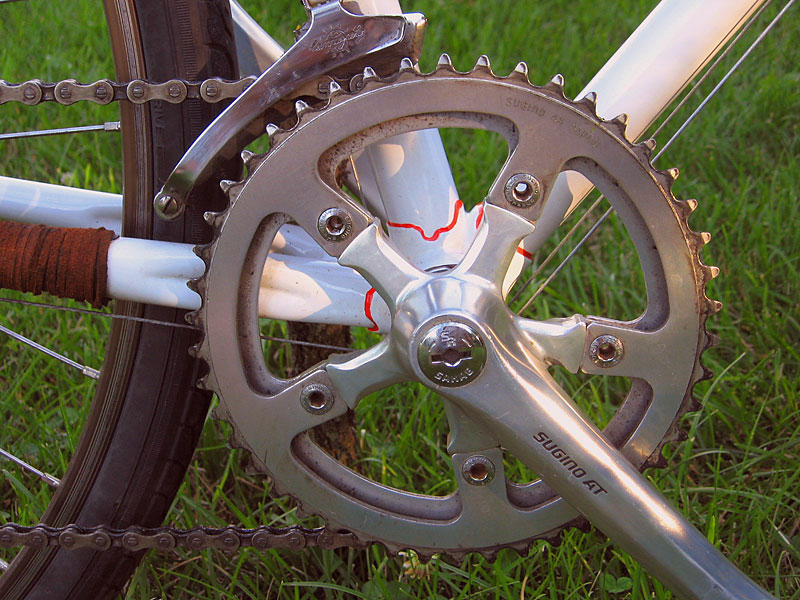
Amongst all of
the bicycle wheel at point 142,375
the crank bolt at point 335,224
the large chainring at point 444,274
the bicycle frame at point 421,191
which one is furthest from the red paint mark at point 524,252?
the bicycle wheel at point 142,375

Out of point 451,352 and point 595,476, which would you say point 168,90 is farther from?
point 595,476

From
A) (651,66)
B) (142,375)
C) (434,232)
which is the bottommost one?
(142,375)

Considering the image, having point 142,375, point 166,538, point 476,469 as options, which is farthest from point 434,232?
point 166,538

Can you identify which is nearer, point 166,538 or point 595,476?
point 595,476

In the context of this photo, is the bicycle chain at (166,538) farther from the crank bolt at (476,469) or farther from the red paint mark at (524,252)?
the red paint mark at (524,252)

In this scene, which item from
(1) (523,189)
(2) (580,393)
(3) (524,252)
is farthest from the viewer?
(2) (580,393)

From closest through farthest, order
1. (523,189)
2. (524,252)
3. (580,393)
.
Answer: (523,189)
(524,252)
(580,393)

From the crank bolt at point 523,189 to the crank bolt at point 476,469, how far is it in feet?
1.00

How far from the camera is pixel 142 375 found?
1103 millimetres

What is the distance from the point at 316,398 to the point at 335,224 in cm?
21

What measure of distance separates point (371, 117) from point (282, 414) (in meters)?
0.35

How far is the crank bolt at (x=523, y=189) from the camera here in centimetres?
94

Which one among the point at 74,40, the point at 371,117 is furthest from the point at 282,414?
the point at 74,40

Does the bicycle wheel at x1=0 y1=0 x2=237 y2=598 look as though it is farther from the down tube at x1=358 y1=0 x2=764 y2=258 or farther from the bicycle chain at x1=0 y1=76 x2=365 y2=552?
the down tube at x1=358 y1=0 x2=764 y2=258
